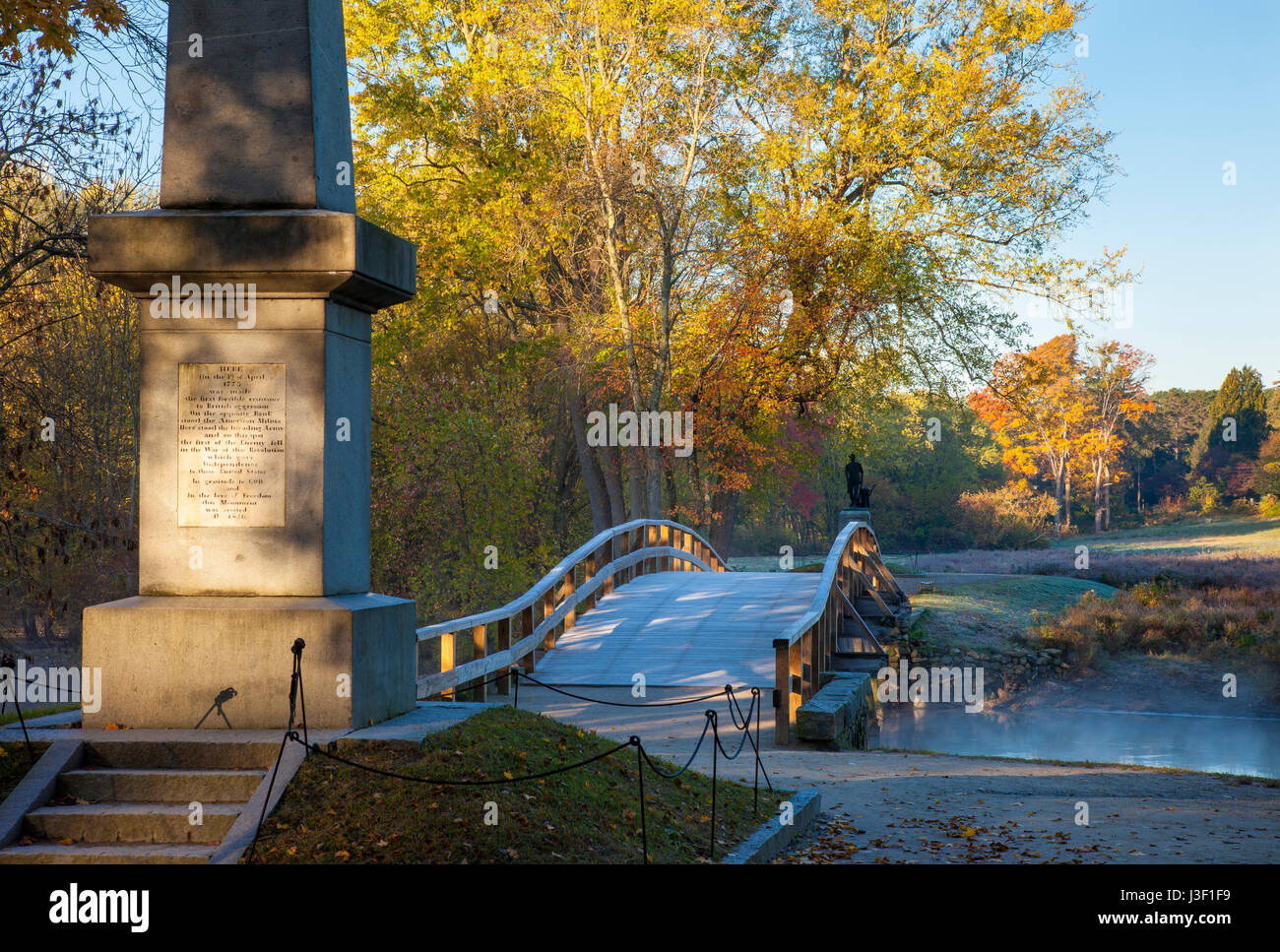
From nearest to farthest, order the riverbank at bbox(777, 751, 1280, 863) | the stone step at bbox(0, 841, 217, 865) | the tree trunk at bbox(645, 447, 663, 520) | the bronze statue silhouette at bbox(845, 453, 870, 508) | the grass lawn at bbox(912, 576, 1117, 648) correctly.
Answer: the stone step at bbox(0, 841, 217, 865) → the riverbank at bbox(777, 751, 1280, 863) → the tree trunk at bbox(645, 447, 663, 520) → the bronze statue silhouette at bbox(845, 453, 870, 508) → the grass lawn at bbox(912, 576, 1117, 648)

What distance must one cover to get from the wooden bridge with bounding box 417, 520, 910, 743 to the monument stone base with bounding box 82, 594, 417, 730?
351 centimetres

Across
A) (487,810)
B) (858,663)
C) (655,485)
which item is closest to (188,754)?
(487,810)

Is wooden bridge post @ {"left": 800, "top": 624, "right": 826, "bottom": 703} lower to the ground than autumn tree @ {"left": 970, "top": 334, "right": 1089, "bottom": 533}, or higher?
lower

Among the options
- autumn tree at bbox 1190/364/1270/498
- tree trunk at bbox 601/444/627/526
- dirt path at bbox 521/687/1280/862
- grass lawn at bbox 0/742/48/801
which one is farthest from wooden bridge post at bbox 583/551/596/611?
autumn tree at bbox 1190/364/1270/498

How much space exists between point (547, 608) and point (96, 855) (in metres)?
14.5

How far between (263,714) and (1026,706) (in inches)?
864

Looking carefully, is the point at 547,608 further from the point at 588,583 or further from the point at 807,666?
the point at 807,666

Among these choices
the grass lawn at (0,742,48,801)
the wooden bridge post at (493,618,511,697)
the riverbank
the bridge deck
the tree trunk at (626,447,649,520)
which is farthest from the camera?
the tree trunk at (626,447,649,520)

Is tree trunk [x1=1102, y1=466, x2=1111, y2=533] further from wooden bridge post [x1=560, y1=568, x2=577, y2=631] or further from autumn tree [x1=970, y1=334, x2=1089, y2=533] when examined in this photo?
wooden bridge post [x1=560, y1=568, x2=577, y2=631]

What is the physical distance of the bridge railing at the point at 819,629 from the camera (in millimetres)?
13312

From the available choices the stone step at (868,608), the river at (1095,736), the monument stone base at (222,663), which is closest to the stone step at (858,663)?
the river at (1095,736)

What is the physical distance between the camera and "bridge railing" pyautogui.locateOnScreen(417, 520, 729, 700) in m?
12.2

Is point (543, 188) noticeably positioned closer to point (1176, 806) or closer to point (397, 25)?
point (397, 25)

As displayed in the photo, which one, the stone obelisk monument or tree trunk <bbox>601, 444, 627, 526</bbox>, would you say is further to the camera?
tree trunk <bbox>601, 444, 627, 526</bbox>
